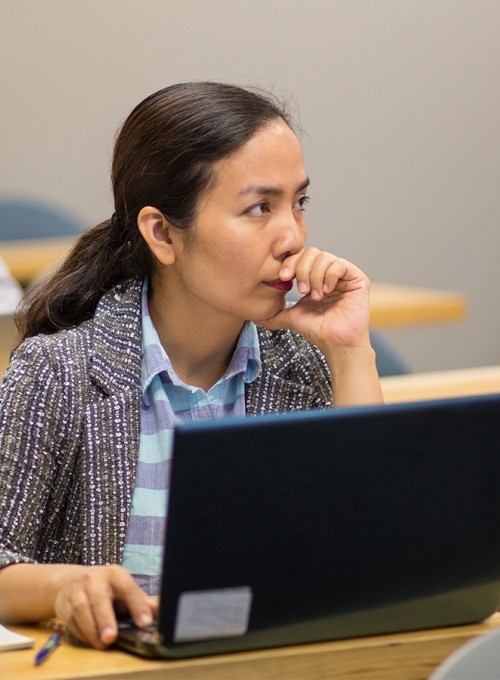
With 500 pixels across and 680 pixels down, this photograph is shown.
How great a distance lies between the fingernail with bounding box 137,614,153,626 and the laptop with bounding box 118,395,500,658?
12mm

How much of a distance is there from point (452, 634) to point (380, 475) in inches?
7.2

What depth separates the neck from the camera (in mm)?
1367

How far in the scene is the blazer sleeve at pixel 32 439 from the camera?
1126mm

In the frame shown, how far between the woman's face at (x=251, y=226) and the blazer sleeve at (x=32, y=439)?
0.23m

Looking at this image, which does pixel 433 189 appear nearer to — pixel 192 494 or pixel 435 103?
pixel 435 103

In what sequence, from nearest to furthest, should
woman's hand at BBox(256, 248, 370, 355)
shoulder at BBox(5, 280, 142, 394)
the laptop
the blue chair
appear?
1. the laptop
2. shoulder at BBox(5, 280, 142, 394)
3. woman's hand at BBox(256, 248, 370, 355)
4. the blue chair

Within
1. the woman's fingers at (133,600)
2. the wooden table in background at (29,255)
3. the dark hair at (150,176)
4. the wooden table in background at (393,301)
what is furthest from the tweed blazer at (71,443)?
the wooden table in background at (29,255)

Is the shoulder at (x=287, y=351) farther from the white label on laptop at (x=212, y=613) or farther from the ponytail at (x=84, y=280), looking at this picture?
the white label on laptop at (x=212, y=613)

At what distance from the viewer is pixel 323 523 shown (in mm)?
735

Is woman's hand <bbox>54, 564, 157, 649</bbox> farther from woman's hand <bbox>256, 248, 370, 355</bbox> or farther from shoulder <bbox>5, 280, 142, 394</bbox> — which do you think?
woman's hand <bbox>256, 248, 370, 355</bbox>

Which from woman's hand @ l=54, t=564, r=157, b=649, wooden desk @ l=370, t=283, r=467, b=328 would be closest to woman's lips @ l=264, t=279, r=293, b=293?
woman's hand @ l=54, t=564, r=157, b=649

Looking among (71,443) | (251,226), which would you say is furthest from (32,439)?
(251,226)

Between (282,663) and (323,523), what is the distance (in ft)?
0.39

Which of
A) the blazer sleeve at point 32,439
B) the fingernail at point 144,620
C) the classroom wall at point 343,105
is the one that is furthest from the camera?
the classroom wall at point 343,105
